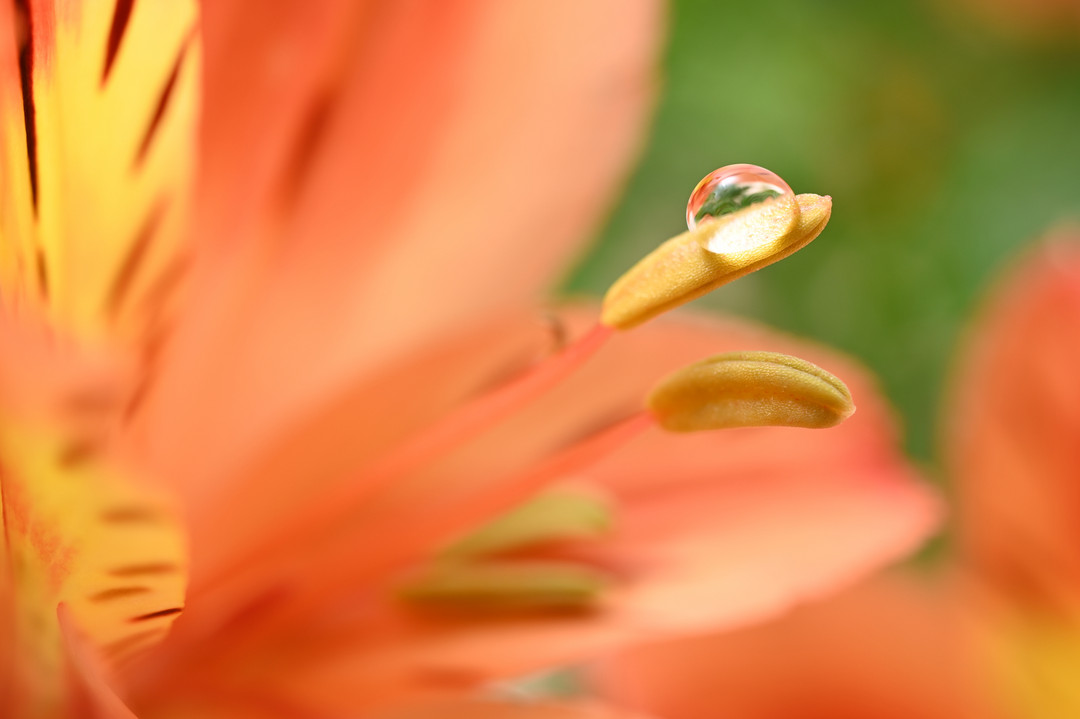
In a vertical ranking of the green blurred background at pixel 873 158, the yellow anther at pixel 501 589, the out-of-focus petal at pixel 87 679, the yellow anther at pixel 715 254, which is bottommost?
the out-of-focus petal at pixel 87 679

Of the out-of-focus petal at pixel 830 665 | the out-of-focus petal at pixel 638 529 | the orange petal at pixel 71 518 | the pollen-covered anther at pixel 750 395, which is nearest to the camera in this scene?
the orange petal at pixel 71 518

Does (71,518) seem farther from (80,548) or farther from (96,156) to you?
(96,156)

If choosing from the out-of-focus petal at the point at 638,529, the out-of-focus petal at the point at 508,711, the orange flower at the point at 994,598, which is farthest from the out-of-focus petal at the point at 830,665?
the out-of-focus petal at the point at 508,711

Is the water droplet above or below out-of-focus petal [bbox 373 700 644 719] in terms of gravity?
above

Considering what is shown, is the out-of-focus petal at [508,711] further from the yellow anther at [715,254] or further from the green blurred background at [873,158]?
the green blurred background at [873,158]

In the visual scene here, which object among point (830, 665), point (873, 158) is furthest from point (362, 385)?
point (873, 158)

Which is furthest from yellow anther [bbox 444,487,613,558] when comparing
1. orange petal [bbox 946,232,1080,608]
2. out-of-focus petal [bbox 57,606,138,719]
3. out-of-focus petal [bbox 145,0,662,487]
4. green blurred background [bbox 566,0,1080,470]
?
green blurred background [bbox 566,0,1080,470]

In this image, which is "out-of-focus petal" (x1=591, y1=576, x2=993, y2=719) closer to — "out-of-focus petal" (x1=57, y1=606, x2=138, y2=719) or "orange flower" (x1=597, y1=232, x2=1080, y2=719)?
"orange flower" (x1=597, y1=232, x2=1080, y2=719)

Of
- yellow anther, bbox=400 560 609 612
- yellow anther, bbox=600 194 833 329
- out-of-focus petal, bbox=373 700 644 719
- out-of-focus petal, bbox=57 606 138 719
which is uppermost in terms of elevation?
yellow anther, bbox=600 194 833 329

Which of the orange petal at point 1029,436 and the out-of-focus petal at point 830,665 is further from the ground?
the orange petal at point 1029,436
